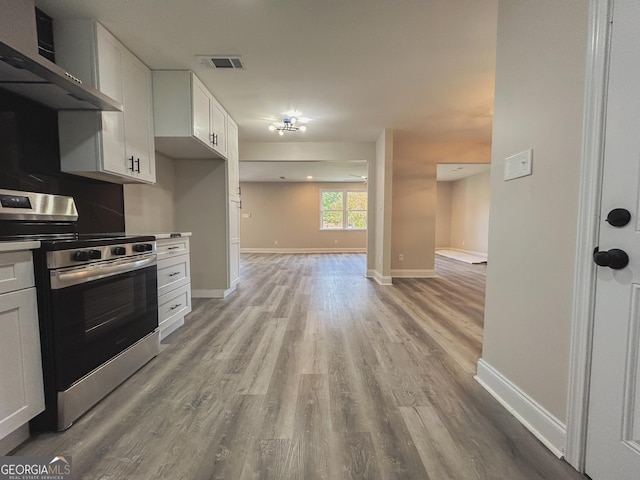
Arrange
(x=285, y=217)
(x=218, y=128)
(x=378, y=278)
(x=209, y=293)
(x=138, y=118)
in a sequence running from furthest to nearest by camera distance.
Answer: (x=285, y=217), (x=378, y=278), (x=209, y=293), (x=218, y=128), (x=138, y=118)

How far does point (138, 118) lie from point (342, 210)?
7.76 m

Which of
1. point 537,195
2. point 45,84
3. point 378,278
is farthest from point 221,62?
point 378,278

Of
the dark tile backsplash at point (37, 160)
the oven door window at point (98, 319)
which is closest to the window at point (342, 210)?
the dark tile backsplash at point (37, 160)

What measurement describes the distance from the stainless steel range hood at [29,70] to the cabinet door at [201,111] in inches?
36.8

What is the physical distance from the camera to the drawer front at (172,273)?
2.39 m

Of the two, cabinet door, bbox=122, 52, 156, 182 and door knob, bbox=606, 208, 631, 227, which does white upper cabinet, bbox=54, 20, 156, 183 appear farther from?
door knob, bbox=606, 208, 631, 227

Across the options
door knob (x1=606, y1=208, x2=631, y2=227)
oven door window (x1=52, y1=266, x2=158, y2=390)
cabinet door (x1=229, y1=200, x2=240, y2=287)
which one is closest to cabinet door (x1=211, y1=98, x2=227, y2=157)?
cabinet door (x1=229, y1=200, x2=240, y2=287)

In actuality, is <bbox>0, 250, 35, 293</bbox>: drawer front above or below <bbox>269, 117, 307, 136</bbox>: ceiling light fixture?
below

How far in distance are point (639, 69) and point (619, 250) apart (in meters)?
0.61

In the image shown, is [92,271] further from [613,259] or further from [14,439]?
[613,259]

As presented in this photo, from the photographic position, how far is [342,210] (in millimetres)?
9820

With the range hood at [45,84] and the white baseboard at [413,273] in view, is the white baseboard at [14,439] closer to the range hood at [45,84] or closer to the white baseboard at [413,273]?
the range hood at [45,84]
